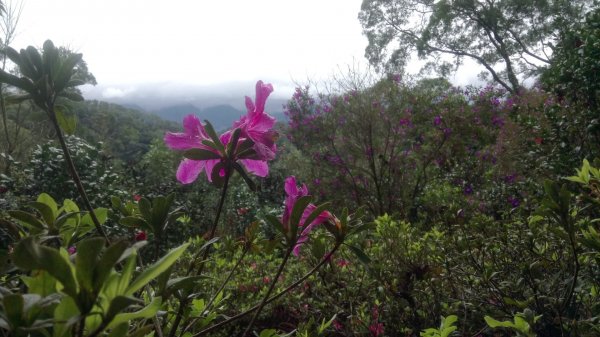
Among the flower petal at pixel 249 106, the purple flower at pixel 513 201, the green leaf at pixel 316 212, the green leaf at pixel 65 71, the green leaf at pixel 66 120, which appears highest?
the green leaf at pixel 65 71

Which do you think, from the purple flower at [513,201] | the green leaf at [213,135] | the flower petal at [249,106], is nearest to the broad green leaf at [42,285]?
the green leaf at [213,135]

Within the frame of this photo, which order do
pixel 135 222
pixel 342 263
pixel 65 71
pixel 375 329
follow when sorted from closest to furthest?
pixel 65 71
pixel 135 222
pixel 375 329
pixel 342 263

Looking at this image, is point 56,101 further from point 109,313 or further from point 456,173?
point 456,173

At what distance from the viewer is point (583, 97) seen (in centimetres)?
326

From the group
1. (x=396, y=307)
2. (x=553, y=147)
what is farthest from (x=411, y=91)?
(x=396, y=307)

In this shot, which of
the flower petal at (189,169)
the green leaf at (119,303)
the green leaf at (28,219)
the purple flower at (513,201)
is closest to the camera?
the green leaf at (119,303)

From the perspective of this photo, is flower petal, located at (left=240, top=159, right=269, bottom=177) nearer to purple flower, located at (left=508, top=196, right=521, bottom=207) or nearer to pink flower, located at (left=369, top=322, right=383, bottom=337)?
pink flower, located at (left=369, top=322, right=383, bottom=337)

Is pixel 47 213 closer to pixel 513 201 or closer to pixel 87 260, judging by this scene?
pixel 87 260

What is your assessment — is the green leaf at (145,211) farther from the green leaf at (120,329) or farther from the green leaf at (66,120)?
the green leaf at (120,329)

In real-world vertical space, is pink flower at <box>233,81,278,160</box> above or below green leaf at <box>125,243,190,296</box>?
above

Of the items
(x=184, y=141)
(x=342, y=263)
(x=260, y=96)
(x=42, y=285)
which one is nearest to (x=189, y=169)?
(x=184, y=141)

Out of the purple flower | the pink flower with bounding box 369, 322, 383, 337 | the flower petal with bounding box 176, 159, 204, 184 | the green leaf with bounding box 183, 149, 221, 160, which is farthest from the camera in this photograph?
the purple flower

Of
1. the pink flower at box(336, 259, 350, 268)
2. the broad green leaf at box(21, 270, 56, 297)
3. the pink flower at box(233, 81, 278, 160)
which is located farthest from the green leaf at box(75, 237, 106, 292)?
the pink flower at box(336, 259, 350, 268)

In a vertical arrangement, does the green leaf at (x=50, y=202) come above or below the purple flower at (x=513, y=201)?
above
